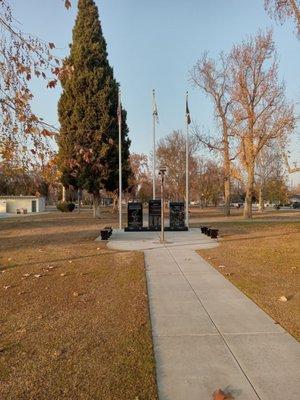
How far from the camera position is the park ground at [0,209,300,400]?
442 centimetres

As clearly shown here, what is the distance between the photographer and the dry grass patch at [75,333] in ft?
14.2

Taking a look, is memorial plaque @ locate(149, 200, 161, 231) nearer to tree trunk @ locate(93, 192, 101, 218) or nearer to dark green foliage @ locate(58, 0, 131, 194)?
dark green foliage @ locate(58, 0, 131, 194)

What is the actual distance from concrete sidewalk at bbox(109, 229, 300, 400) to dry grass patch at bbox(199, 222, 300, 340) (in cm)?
24

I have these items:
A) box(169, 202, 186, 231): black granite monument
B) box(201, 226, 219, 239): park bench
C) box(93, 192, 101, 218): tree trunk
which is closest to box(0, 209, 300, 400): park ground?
box(201, 226, 219, 239): park bench

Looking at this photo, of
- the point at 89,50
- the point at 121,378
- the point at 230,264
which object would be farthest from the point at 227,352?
the point at 89,50

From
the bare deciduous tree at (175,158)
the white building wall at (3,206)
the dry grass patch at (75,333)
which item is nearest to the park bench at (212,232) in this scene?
the dry grass patch at (75,333)

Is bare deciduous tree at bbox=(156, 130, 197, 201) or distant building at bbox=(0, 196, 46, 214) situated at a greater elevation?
bare deciduous tree at bbox=(156, 130, 197, 201)

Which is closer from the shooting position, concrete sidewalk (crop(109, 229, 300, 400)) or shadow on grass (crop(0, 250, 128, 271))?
concrete sidewalk (crop(109, 229, 300, 400))

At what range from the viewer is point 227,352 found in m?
5.17

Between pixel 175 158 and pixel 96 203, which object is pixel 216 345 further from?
pixel 175 158

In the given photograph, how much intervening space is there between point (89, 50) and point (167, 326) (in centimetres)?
3251

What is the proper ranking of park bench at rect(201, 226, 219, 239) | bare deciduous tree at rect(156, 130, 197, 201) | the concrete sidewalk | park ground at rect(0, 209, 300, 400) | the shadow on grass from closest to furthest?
the concrete sidewalk < park ground at rect(0, 209, 300, 400) < the shadow on grass < park bench at rect(201, 226, 219, 239) < bare deciduous tree at rect(156, 130, 197, 201)

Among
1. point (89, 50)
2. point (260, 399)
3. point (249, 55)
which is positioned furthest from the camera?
point (249, 55)

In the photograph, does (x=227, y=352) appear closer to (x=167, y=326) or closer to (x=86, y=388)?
(x=167, y=326)
